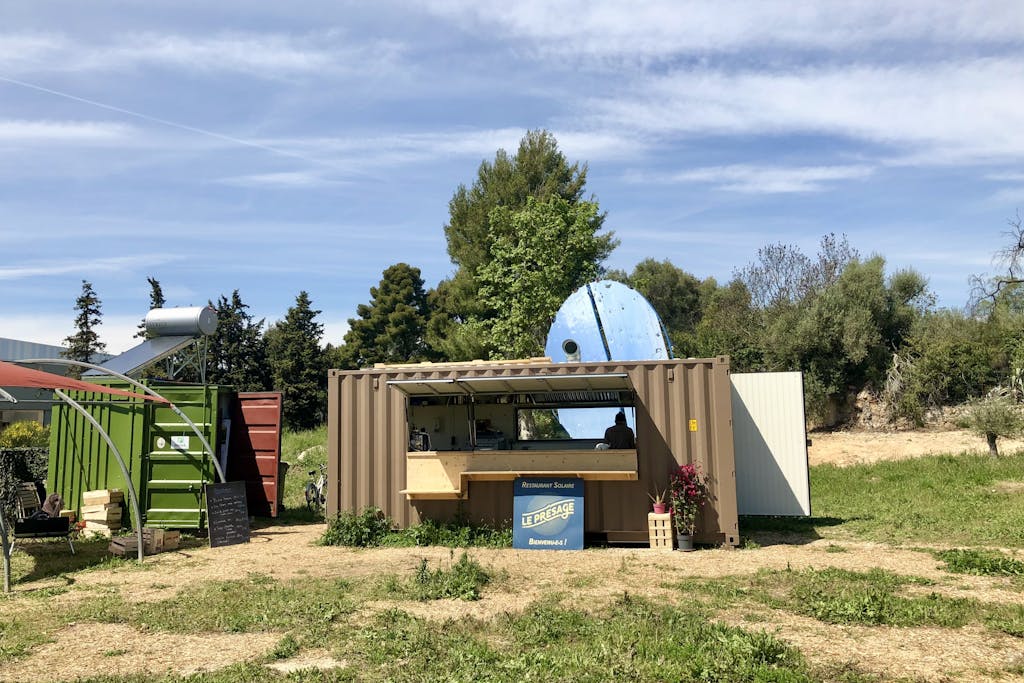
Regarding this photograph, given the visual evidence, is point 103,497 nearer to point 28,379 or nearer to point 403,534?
point 28,379

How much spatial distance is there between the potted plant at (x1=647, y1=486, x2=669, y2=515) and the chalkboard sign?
735 centimetres

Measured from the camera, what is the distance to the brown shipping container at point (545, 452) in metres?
12.7

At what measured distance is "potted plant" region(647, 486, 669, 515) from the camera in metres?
12.6

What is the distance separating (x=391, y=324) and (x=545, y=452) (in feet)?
121

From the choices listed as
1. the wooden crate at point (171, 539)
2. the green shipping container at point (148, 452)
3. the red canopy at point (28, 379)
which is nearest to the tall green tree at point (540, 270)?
the green shipping container at point (148, 452)

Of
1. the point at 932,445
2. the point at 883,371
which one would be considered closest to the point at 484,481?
the point at 932,445

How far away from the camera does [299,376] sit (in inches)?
1812

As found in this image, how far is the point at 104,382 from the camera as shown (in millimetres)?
15859

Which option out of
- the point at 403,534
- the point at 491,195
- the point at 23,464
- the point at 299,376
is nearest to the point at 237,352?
the point at 299,376

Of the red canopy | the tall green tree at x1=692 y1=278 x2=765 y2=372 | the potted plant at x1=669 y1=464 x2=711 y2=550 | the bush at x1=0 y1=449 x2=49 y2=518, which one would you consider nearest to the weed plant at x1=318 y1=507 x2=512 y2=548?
the potted plant at x1=669 y1=464 x2=711 y2=550

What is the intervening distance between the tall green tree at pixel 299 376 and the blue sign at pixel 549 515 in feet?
109

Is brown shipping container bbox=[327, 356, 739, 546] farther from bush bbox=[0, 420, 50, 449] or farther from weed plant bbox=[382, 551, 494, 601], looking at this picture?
bush bbox=[0, 420, 50, 449]

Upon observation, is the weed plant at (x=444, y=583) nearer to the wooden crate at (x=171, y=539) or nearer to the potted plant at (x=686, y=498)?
the potted plant at (x=686, y=498)

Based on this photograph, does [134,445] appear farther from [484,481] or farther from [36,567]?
[484,481]
